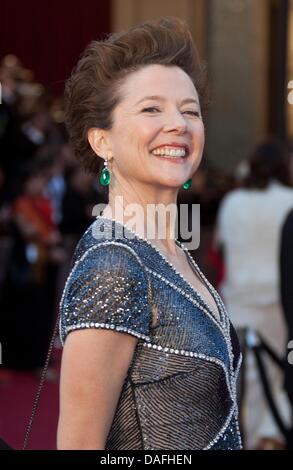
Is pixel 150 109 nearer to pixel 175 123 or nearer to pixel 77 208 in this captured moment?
pixel 175 123

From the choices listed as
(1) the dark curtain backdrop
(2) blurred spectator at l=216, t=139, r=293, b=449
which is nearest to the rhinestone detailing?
(2) blurred spectator at l=216, t=139, r=293, b=449

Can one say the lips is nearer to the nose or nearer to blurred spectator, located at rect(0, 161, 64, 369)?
the nose

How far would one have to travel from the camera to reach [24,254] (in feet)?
24.3

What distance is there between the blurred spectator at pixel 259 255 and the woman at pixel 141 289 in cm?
370

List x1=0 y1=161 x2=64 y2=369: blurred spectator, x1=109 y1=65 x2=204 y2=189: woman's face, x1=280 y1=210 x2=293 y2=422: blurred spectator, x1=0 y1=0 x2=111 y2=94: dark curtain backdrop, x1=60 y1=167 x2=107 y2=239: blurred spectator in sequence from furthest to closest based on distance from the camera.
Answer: x1=0 y1=0 x2=111 y2=94: dark curtain backdrop, x1=60 y1=167 x2=107 y2=239: blurred spectator, x1=0 y1=161 x2=64 y2=369: blurred spectator, x1=280 y1=210 x2=293 y2=422: blurred spectator, x1=109 y1=65 x2=204 y2=189: woman's face

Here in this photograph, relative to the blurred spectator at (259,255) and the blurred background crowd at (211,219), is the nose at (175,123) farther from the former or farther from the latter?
the blurred spectator at (259,255)

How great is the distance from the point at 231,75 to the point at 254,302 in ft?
19.4

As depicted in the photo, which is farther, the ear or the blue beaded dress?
the ear

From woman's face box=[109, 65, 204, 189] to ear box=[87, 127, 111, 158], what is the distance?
0.07 feet

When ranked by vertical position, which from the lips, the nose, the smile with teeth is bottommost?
the smile with teeth

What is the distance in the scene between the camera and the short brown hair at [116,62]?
2012mm

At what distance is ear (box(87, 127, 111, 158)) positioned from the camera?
205cm
